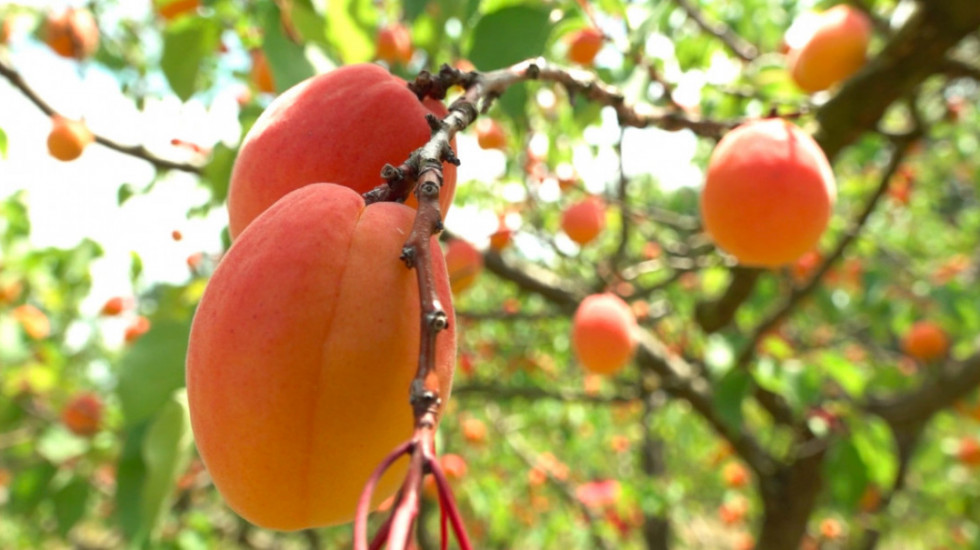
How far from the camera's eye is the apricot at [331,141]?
2.02 ft

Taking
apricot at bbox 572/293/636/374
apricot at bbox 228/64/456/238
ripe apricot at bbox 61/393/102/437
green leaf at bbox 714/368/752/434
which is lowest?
ripe apricot at bbox 61/393/102/437

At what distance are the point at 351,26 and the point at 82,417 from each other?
100 inches

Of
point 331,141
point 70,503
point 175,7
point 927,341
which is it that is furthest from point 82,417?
point 927,341

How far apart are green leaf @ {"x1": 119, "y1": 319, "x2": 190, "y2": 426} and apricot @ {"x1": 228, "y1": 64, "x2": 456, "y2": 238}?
426 mm

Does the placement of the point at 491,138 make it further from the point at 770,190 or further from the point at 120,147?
the point at 770,190

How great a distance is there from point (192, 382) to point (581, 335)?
1.41 metres

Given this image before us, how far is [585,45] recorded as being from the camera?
1411 millimetres

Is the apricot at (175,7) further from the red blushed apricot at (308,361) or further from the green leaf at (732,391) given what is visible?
the green leaf at (732,391)

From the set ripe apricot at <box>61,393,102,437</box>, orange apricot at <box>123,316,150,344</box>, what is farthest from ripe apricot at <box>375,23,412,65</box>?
ripe apricot at <box>61,393,102,437</box>

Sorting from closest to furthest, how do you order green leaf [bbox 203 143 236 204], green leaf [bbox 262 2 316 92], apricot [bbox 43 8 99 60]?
green leaf [bbox 262 2 316 92], green leaf [bbox 203 143 236 204], apricot [bbox 43 8 99 60]

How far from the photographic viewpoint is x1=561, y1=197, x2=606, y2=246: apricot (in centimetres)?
216

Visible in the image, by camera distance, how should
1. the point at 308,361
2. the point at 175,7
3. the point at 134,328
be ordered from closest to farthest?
the point at 308,361 → the point at 175,7 → the point at 134,328

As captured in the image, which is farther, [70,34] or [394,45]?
[70,34]

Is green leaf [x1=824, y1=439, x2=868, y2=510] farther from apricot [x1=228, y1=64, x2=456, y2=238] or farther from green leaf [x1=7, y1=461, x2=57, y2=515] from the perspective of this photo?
green leaf [x1=7, y1=461, x2=57, y2=515]
